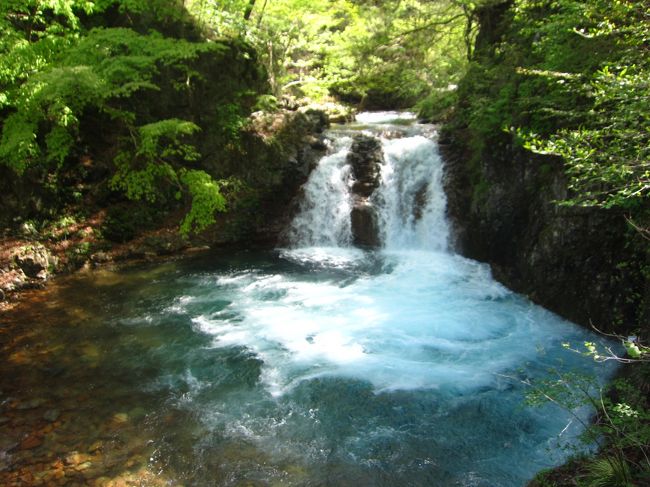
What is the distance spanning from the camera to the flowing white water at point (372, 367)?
4.71m

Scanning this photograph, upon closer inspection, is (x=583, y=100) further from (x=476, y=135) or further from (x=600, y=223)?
(x=476, y=135)

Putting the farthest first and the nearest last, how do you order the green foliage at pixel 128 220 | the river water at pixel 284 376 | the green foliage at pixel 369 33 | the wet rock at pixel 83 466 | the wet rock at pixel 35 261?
the green foliage at pixel 369 33, the green foliage at pixel 128 220, the wet rock at pixel 35 261, the river water at pixel 284 376, the wet rock at pixel 83 466

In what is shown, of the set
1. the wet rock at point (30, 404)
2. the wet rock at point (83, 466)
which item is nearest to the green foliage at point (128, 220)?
the wet rock at point (30, 404)

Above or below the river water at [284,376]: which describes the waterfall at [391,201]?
above

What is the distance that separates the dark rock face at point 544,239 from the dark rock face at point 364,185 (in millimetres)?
2153

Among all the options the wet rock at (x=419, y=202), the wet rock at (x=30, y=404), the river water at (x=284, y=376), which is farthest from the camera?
the wet rock at (x=419, y=202)

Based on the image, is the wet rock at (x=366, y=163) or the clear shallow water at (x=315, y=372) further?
the wet rock at (x=366, y=163)

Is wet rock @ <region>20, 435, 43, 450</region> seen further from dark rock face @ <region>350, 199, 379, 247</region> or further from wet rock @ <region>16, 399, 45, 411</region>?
dark rock face @ <region>350, 199, 379, 247</region>

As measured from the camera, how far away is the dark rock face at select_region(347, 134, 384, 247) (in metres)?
12.2

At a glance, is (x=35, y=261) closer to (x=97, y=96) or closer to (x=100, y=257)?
(x=100, y=257)

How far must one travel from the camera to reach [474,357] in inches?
267

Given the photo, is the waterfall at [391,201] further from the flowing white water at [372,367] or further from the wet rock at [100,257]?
the wet rock at [100,257]

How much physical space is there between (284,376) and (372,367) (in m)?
1.34

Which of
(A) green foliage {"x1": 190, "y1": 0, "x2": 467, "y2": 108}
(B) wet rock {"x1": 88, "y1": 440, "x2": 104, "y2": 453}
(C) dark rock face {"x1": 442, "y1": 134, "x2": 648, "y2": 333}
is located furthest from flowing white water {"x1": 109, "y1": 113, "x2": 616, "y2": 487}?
(A) green foliage {"x1": 190, "y1": 0, "x2": 467, "y2": 108}
